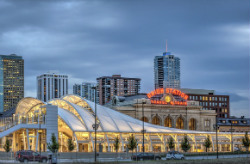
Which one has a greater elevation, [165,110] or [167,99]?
[167,99]

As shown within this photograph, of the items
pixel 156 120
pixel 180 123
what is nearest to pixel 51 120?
pixel 156 120

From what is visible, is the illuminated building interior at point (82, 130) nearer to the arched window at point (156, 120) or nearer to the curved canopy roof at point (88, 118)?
the curved canopy roof at point (88, 118)

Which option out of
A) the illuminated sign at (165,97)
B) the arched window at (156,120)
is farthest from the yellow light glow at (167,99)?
the arched window at (156,120)

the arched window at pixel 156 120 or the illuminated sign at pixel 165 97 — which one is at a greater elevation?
the illuminated sign at pixel 165 97

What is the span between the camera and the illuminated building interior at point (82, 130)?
11156 cm

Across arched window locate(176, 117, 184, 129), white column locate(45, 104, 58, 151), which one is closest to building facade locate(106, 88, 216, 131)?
arched window locate(176, 117, 184, 129)

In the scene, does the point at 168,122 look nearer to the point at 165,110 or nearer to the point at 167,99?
the point at 165,110

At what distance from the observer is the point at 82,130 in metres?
120

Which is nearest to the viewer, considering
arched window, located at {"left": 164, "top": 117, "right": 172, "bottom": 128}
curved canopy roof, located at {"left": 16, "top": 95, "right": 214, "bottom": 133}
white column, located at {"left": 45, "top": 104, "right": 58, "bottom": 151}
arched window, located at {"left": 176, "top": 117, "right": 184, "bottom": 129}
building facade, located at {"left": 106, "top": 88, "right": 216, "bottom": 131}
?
Result: white column, located at {"left": 45, "top": 104, "right": 58, "bottom": 151}

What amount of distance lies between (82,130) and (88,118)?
790 centimetres

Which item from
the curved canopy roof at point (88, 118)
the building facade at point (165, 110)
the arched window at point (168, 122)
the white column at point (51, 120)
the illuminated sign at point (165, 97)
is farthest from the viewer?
the arched window at point (168, 122)

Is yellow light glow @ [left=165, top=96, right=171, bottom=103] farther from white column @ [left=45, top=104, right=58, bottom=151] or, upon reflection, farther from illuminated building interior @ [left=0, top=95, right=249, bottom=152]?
white column @ [left=45, top=104, right=58, bottom=151]

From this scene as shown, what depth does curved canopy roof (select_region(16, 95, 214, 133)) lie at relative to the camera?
122 m

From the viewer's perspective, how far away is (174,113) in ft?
632
